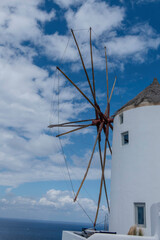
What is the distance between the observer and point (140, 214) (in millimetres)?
14211

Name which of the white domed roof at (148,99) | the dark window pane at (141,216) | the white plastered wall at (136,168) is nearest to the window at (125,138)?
the white plastered wall at (136,168)

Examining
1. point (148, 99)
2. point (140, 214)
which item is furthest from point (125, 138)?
point (140, 214)

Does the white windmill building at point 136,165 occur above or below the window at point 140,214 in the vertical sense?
above

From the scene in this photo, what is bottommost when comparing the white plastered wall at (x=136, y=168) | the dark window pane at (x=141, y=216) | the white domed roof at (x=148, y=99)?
the dark window pane at (x=141, y=216)

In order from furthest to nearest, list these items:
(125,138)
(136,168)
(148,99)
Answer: (125,138), (148,99), (136,168)

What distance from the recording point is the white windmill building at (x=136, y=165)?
46.7 ft

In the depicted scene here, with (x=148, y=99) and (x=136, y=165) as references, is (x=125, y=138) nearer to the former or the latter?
(x=136, y=165)

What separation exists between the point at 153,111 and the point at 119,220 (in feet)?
21.0

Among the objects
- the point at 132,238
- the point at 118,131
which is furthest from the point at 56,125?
the point at 132,238

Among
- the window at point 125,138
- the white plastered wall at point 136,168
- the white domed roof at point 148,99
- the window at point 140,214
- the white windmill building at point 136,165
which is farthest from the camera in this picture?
the window at point 125,138

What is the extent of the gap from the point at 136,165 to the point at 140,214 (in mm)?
2545

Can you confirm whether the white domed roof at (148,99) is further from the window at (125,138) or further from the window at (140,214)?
the window at (140,214)

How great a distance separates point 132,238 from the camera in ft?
35.8

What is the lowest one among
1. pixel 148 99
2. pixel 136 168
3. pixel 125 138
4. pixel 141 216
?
pixel 141 216
